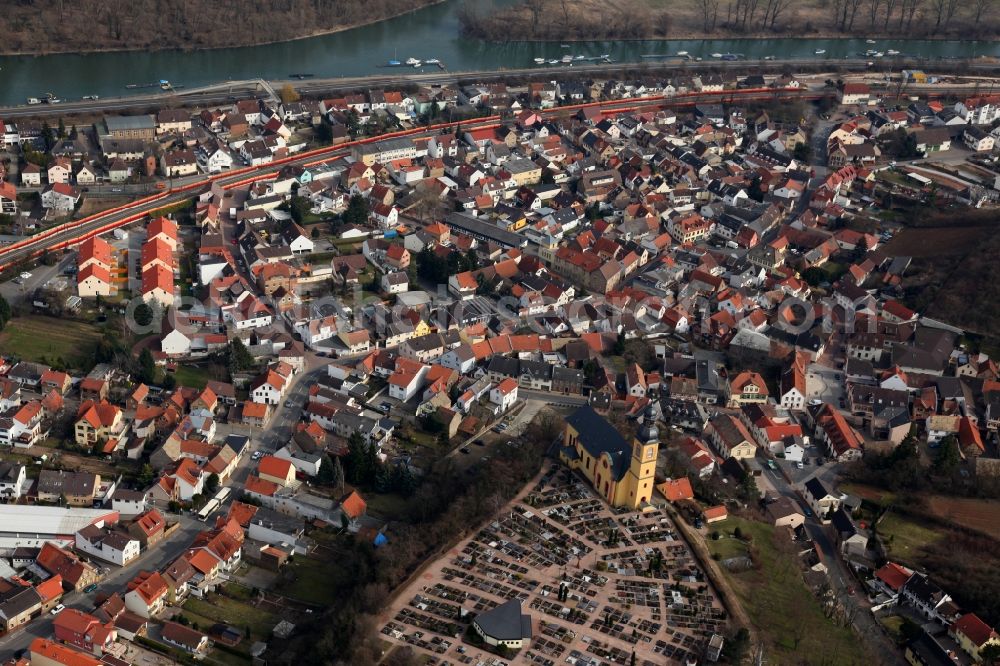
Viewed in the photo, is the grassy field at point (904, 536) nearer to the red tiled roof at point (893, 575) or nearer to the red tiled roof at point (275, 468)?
the red tiled roof at point (893, 575)

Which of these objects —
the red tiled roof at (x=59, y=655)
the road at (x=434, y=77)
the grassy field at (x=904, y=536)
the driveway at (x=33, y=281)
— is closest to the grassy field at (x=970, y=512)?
the grassy field at (x=904, y=536)

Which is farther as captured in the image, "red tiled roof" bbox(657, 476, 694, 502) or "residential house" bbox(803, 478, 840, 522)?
"residential house" bbox(803, 478, 840, 522)

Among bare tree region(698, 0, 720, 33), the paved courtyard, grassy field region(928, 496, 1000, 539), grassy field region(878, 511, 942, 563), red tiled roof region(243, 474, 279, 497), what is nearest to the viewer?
the paved courtyard

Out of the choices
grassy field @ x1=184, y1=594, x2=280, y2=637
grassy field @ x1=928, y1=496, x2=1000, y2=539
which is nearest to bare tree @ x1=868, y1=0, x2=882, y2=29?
grassy field @ x1=928, y1=496, x2=1000, y2=539

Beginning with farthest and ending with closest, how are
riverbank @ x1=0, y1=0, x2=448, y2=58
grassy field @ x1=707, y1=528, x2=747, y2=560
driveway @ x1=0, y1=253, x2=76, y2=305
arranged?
riverbank @ x1=0, y1=0, x2=448, y2=58, driveway @ x1=0, y1=253, x2=76, y2=305, grassy field @ x1=707, y1=528, x2=747, y2=560

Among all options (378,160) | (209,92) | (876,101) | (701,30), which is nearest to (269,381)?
(378,160)

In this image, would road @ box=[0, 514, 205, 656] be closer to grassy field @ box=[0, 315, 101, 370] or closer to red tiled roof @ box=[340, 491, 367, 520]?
red tiled roof @ box=[340, 491, 367, 520]
